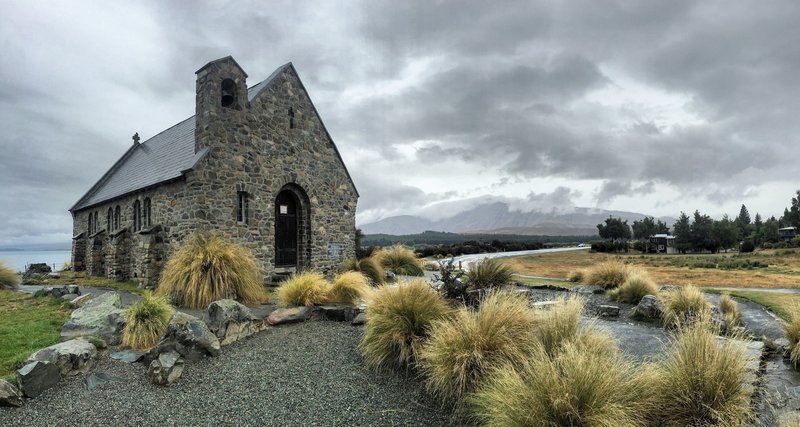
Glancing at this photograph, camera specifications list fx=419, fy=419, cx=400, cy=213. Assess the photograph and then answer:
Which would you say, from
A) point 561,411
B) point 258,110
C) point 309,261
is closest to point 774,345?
point 561,411

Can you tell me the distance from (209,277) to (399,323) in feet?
20.9

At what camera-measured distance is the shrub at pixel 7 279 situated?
50.4 ft

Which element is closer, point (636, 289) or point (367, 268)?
point (636, 289)

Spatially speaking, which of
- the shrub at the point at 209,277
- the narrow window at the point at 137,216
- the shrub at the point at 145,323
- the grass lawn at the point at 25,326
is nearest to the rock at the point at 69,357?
the grass lawn at the point at 25,326

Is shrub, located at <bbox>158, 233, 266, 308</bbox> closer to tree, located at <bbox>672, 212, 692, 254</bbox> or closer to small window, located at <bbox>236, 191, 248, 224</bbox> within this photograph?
small window, located at <bbox>236, 191, 248, 224</bbox>

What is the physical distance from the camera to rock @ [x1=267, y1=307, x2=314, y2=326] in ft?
29.9

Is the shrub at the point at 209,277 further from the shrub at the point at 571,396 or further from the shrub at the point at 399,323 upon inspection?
the shrub at the point at 571,396

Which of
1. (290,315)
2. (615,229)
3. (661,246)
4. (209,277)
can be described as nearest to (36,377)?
(290,315)

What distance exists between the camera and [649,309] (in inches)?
400

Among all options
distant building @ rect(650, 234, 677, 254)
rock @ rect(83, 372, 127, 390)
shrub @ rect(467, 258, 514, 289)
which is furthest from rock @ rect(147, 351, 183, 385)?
distant building @ rect(650, 234, 677, 254)

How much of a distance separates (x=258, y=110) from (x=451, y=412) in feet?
43.4

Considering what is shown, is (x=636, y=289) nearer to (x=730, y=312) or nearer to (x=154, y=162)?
(x=730, y=312)

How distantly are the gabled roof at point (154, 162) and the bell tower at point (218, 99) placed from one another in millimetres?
364

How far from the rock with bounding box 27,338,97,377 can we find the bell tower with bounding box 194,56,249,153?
8.54 meters
